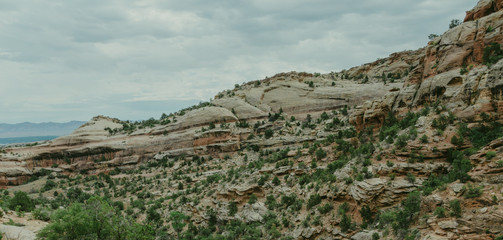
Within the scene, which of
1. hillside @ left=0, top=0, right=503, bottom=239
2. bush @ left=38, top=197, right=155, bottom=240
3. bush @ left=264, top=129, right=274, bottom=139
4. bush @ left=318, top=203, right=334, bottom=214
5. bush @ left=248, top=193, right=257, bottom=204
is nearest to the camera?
bush @ left=38, top=197, right=155, bottom=240

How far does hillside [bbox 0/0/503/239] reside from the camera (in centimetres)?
1928

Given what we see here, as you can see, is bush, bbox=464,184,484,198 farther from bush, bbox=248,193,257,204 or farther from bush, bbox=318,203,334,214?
bush, bbox=248,193,257,204

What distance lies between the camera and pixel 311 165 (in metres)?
34.8

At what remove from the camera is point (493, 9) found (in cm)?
2911

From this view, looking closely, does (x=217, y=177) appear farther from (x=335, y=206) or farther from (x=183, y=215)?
(x=335, y=206)

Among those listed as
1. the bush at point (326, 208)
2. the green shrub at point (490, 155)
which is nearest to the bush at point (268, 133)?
the bush at point (326, 208)

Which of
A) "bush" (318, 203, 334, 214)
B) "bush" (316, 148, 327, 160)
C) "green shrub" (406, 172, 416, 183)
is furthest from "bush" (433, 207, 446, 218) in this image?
"bush" (316, 148, 327, 160)

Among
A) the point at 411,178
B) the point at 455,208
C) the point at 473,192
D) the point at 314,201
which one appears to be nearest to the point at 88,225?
the point at 314,201

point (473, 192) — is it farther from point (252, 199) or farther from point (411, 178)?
point (252, 199)

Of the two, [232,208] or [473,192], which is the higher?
[473,192]

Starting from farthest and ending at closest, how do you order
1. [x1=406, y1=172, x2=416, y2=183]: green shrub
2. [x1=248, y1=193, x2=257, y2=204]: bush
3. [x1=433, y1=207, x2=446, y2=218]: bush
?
[x1=248, y1=193, x2=257, y2=204]: bush → [x1=406, y1=172, x2=416, y2=183]: green shrub → [x1=433, y1=207, x2=446, y2=218]: bush

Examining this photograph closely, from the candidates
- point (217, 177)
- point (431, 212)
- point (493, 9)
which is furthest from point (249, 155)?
point (493, 9)

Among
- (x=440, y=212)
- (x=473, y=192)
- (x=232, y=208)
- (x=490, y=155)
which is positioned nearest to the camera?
(x=473, y=192)

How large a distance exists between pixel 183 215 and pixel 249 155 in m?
18.4
